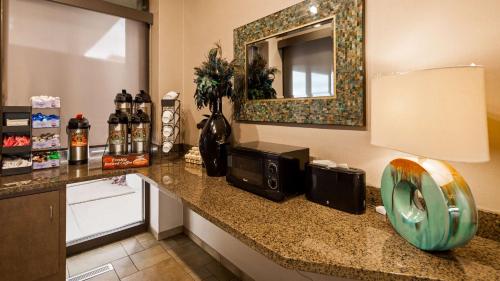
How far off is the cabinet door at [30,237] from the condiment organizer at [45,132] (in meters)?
0.39

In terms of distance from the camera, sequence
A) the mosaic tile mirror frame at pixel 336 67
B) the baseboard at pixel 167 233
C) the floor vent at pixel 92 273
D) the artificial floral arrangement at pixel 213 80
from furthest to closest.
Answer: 1. the baseboard at pixel 167 233
2. the floor vent at pixel 92 273
3. the artificial floral arrangement at pixel 213 80
4. the mosaic tile mirror frame at pixel 336 67

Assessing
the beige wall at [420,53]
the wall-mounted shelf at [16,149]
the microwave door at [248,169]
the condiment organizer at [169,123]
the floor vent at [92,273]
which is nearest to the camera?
the beige wall at [420,53]

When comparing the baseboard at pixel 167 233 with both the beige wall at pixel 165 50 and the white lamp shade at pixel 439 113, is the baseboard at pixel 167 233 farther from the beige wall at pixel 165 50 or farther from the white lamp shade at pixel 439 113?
the white lamp shade at pixel 439 113

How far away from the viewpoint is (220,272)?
78.1 inches

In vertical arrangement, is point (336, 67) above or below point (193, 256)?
above

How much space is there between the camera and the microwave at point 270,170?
1.23 m

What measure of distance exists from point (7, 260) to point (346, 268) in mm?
1822

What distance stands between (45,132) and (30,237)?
746mm

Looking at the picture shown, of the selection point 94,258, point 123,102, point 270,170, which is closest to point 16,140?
point 123,102

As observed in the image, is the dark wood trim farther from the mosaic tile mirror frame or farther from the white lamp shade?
the white lamp shade

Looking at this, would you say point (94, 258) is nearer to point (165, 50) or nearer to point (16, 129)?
point (16, 129)

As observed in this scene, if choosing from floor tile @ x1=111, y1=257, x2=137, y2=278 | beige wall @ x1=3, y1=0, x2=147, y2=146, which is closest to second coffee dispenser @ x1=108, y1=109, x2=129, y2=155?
beige wall @ x1=3, y1=0, x2=147, y2=146

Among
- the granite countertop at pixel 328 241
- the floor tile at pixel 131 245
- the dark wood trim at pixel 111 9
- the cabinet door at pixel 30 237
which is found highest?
the dark wood trim at pixel 111 9

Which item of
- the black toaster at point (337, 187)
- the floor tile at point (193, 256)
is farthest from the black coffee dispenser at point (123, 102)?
the black toaster at point (337, 187)
